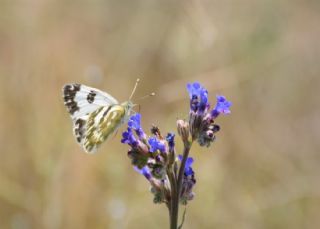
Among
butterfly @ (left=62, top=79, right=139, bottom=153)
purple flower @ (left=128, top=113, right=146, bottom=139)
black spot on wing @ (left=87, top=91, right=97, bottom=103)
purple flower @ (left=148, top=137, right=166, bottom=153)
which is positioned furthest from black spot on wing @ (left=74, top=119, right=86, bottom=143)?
purple flower @ (left=148, top=137, right=166, bottom=153)

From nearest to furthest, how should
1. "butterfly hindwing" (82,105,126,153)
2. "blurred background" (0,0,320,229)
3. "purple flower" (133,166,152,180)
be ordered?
"purple flower" (133,166,152,180) < "butterfly hindwing" (82,105,126,153) < "blurred background" (0,0,320,229)

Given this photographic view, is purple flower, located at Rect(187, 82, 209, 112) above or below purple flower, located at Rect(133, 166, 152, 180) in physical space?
above

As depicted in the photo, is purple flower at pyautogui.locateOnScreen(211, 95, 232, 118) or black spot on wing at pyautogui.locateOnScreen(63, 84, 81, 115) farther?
black spot on wing at pyautogui.locateOnScreen(63, 84, 81, 115)

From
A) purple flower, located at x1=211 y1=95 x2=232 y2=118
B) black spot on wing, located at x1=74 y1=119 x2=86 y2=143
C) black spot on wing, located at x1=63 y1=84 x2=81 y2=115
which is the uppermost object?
black spot on wing, located at x1=63 y1=84 x2=81 y2=115

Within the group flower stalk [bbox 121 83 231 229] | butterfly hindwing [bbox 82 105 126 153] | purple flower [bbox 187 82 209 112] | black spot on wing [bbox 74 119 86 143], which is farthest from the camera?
black spot on wing [bbox 74 119 86 143]

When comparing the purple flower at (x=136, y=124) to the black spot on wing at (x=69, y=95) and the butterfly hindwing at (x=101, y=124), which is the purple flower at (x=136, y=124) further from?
the black spot on wing at (x=69, y=95)

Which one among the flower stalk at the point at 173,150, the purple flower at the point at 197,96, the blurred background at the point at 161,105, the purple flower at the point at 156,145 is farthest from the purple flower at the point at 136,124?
the blurred background at the point at 161,105

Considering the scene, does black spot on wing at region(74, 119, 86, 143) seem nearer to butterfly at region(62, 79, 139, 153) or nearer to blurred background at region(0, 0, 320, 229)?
butterfly at region(62, 79, 139, 153)

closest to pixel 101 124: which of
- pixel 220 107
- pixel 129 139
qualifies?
pixel 129 139
